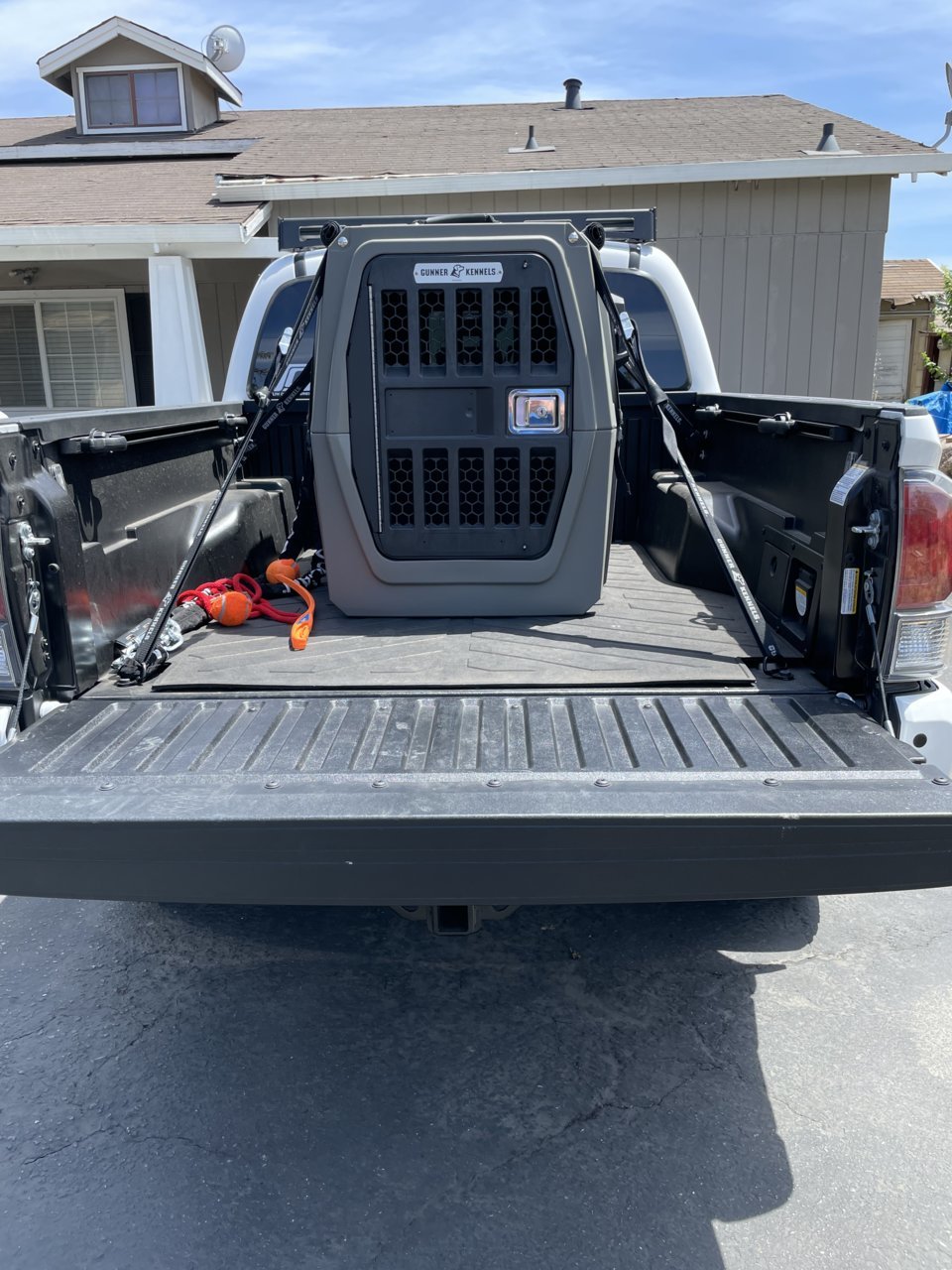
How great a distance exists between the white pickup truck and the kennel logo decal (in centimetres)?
1

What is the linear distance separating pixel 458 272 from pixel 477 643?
107 cm

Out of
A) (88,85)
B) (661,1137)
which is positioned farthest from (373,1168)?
(88,85)

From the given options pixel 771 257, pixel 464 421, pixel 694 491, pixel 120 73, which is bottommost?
pixel 694 491

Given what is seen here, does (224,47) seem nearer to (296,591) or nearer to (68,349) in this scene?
(68,349)

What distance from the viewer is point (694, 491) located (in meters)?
3.05

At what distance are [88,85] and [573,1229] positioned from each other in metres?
15.9

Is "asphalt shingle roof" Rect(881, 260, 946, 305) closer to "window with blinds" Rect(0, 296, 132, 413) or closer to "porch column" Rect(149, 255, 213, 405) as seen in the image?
"window with blinds" Rect(0, 296, 132, 413)

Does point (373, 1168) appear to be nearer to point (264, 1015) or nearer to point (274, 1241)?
point (274, 1241)

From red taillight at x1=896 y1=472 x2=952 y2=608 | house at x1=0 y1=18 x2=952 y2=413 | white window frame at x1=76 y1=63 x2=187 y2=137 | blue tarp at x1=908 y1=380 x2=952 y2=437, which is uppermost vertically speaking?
white window frame at x1=76 y1=63 x2=187 y2=137

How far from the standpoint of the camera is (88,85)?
13.9 m

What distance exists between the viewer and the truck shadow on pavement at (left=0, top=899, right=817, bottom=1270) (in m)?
2.14

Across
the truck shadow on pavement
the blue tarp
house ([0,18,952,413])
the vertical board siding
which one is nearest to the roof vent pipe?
house ([0,18,952,413])

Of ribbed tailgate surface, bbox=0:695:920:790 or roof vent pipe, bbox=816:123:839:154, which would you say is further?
roof vent pipe, bbox=816:123:839:154

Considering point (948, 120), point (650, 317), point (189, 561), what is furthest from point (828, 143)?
point (189, 561)
